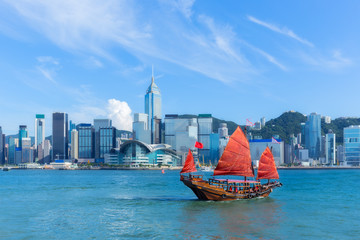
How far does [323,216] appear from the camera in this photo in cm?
5034

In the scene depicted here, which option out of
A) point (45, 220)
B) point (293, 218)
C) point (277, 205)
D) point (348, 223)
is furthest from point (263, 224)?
Answer: point (45, 220)

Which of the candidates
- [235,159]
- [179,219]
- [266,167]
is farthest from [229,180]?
[179,219]

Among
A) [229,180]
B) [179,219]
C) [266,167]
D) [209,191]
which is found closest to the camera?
[179,219]

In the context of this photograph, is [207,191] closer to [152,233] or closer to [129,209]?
[129,209]

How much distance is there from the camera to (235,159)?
214 ft

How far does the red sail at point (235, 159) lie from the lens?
64625 millimetres

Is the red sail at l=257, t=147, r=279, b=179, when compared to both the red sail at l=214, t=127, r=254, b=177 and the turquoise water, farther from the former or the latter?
the turquoise water

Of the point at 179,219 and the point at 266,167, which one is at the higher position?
the point at 266,167

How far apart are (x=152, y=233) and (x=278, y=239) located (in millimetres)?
11729

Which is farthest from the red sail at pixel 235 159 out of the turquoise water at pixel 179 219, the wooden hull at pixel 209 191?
the turquoise water at pixel 179 219

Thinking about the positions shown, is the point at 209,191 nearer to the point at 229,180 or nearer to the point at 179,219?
the point at 229,180

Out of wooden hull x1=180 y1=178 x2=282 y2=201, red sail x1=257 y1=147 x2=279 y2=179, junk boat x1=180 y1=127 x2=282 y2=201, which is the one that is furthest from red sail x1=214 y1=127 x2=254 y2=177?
red sail x1=257 y1=147 x2=279 y2=179

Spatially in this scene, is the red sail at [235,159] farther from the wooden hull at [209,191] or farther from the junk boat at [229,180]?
the wooden hull at [209,191]

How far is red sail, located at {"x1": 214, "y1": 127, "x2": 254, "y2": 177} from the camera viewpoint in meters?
64.6
